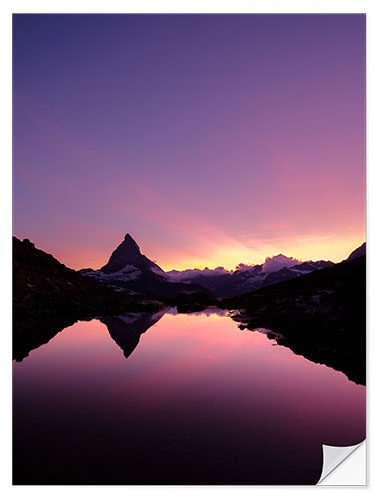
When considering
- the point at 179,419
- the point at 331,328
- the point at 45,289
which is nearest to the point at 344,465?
the point at 179,419

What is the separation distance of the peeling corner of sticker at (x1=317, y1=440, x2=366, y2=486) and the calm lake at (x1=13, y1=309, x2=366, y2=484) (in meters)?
0.17

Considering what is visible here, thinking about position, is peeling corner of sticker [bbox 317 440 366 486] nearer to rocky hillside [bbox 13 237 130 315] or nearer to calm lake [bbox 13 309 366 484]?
calm lake [bbox 13 309 366 484]

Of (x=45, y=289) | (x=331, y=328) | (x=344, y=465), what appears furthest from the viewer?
(x=45, y=289)

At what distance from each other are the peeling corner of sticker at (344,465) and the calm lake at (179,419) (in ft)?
0.54

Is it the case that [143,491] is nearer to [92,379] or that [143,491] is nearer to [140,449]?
[140,449]

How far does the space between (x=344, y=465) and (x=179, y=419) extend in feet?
12.2

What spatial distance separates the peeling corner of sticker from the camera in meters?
6.00

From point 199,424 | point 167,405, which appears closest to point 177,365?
point 167,405

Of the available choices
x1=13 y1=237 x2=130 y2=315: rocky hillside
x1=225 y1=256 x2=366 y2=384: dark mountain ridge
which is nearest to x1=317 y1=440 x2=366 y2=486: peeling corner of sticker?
x1=225 y1=256 x2=366 y2=384: dark mountain ridge

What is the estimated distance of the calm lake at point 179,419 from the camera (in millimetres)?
5410

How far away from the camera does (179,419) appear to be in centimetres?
740
